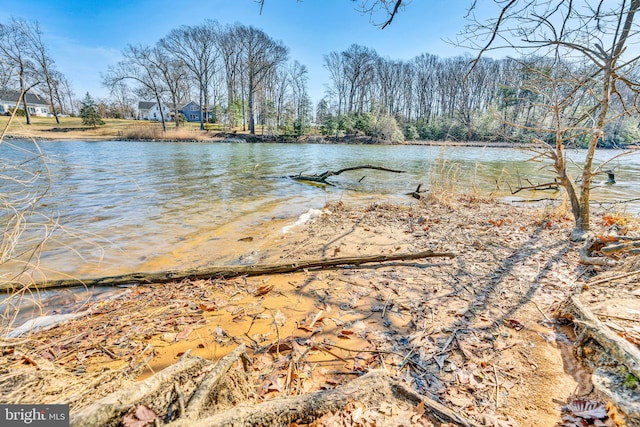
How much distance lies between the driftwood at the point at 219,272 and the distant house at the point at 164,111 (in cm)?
6025

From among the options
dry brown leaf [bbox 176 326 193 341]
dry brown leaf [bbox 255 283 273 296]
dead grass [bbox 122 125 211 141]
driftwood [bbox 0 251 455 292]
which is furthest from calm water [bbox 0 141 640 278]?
dead grass [bbox 122 125 211 141]

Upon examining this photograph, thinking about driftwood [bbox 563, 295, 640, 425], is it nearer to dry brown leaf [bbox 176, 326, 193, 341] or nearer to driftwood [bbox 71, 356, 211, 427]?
driftwood [bbox 71, 356, 211, 427]

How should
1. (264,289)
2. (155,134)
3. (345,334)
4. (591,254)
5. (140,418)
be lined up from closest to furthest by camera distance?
1. (140,418)
2. (345,334)
3. (264,289)
4. (591,254)
5. (155,134)

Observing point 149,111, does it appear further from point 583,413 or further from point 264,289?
point 583,413

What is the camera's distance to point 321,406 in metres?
1.35

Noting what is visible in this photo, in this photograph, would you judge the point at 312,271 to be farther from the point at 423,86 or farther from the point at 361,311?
the point at 423,86

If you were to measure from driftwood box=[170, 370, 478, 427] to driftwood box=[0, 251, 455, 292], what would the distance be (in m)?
1.89

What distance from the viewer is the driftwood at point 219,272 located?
3199 mm

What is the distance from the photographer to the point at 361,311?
2561mm

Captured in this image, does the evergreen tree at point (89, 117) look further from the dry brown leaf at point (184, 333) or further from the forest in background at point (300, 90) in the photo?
the dry brown leaf at point (184, 333)

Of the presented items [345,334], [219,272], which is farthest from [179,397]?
[219,272]

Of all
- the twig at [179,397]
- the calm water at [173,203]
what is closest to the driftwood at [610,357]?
the twig at [179,397]

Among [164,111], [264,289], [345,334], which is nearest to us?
[345,334]

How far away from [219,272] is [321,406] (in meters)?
2.33
